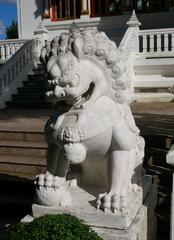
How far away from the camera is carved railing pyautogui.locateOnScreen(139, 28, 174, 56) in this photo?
10.8 meters

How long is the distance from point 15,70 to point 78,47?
30.5ft

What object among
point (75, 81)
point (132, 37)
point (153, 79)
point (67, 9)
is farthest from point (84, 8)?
point (75, 81)

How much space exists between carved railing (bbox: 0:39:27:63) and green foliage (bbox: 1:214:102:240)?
34.7ft

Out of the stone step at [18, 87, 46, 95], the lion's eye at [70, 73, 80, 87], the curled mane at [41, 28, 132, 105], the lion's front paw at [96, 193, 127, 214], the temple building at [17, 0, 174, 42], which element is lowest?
the stone step at [18, 87, 46, 95]

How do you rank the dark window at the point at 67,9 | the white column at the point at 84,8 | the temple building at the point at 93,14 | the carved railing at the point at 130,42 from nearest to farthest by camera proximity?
the carved railing at the point at 130,42
the temple building at the point at 93,14
the white column at the point at 84,8
the dark window at the point at 67,9

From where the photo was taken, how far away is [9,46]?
12641 mm

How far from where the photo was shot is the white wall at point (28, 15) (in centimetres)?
1477

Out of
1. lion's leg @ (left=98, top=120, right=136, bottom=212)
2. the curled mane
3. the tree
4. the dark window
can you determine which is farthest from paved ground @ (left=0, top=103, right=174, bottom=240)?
the tree

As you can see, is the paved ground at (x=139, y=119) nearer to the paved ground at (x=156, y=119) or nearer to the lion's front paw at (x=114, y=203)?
the paved ground at (x=156, y=119)

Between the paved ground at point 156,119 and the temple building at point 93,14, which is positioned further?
the temple building at point 93,14

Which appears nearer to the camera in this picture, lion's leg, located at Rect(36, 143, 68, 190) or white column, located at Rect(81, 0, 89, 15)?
lion's leg, located at Rect(36, 143, 68, 190)

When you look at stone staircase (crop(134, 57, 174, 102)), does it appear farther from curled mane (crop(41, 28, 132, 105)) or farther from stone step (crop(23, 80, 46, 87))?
curled mane (crop(41, 28, 132, 105))

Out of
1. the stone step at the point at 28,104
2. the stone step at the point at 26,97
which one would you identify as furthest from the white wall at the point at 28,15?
the stone step at the point at 28,104

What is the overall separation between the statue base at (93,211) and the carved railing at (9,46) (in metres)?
10.2
